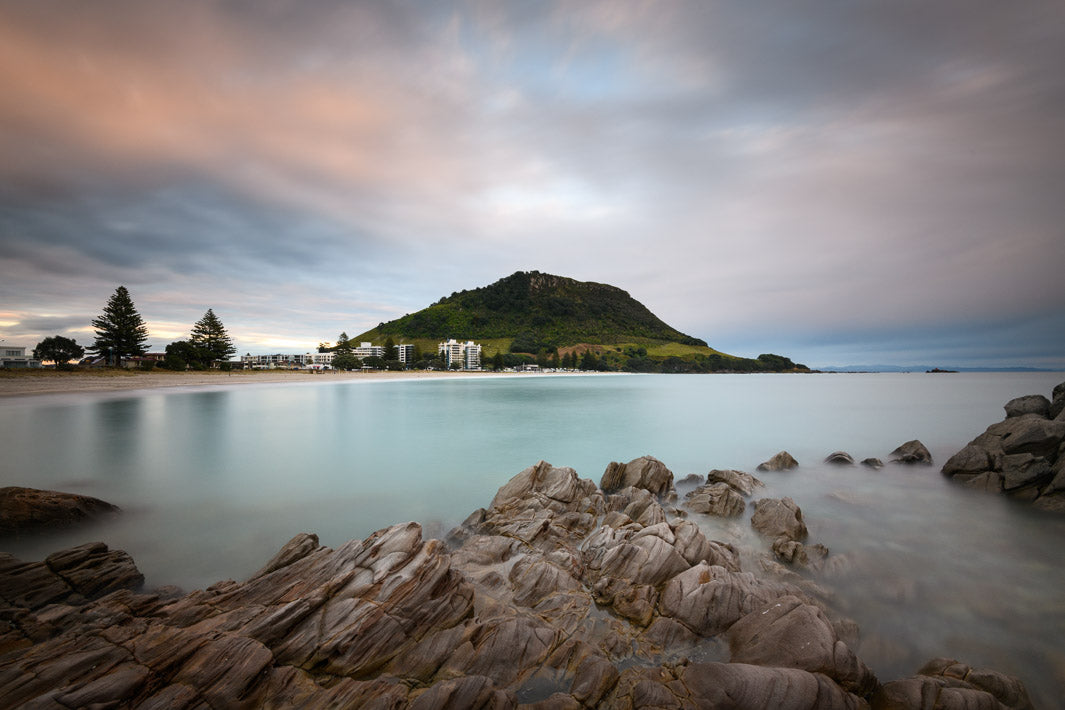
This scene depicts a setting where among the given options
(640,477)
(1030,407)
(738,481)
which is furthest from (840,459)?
(640,477)

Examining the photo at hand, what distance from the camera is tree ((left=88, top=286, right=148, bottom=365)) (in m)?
68.1

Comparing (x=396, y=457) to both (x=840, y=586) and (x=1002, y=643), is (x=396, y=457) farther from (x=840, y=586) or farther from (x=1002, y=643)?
(x=1002, y=643)

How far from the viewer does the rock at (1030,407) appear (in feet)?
61.8

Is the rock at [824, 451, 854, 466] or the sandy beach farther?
the sandy beach

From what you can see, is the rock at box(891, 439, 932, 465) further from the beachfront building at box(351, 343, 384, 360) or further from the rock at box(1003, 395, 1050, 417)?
the beachfront building at box(351, 343, 384, 360)

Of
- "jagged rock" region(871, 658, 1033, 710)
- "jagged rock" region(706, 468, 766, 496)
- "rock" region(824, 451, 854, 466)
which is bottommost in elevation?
"rock" region(824, 451, 854, 466)

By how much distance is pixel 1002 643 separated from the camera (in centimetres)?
684

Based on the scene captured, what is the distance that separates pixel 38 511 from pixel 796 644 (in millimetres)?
16871

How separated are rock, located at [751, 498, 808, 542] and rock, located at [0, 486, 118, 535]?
18.8 metres

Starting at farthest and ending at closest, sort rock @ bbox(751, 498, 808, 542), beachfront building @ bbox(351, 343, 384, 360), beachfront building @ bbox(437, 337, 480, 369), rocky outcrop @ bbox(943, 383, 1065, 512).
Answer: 1. beachfront building @ bbox(351, 343, 384, 360)
2. beachfront building @ bbox(437, 337, 480, 369)
3. rocky outcrop @ bbox(943, 383, 1065, 512)
4. rock @ bbox(751, 498, 808, 542)

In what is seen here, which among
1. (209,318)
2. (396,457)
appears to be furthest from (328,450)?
(209,318)

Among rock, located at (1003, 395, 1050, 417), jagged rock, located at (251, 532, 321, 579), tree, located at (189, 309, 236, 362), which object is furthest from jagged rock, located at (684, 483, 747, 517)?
tree, located at (189, 309, 236, 362)

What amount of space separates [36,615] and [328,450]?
57.3ft

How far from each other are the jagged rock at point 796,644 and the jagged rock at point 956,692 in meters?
0.29
